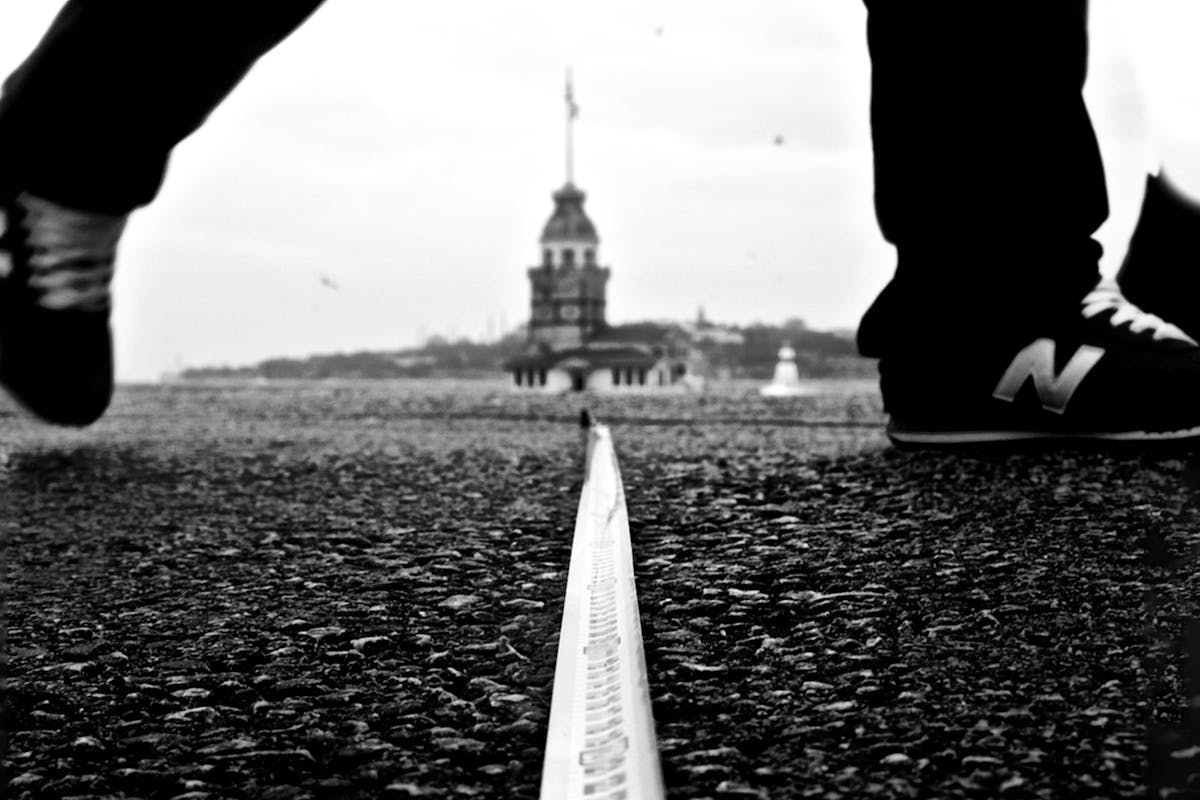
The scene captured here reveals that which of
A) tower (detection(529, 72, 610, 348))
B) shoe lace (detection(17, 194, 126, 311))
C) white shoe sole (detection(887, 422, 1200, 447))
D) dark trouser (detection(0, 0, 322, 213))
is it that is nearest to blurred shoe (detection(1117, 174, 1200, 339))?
white shoe sole (detection(887, 422, 1200, 447))

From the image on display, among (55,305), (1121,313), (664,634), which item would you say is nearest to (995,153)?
(1121,313)

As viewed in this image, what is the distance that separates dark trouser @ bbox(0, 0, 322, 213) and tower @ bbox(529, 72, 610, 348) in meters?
39.3

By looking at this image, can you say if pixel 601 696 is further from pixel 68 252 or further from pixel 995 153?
pixel 68 252

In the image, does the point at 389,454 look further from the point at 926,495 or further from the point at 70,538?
the point at 926,495

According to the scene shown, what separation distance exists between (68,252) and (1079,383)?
61.1 inches

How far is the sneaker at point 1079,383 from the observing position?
155cm

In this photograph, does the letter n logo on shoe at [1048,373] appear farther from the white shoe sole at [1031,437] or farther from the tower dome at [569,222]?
the tower dome at [569,222]

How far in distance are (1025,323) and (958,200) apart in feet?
0.69

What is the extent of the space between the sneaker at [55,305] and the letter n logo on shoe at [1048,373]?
140cm

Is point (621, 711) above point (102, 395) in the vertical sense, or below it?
below

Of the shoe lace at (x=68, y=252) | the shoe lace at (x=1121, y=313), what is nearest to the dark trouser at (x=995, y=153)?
the shoe lace at (x=1121, y=313)

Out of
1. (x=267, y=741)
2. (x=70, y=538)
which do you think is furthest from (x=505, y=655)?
(x=70, y=538)

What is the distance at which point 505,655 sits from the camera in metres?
0.67

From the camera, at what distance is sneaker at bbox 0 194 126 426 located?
182cm
